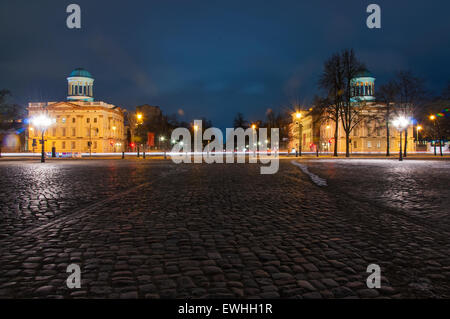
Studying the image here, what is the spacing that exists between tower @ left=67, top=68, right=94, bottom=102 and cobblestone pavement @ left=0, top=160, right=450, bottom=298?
10012cm

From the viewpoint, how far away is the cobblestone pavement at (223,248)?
322 cm

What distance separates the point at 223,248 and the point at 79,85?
10728cm

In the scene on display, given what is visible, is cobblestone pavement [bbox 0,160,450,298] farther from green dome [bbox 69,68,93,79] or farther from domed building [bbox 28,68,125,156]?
green dome [bbox 69,68,93,79]

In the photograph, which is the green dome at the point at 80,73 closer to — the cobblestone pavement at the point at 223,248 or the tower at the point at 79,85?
the tower at the point at 79,85

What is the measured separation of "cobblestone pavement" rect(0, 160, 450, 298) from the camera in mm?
3223

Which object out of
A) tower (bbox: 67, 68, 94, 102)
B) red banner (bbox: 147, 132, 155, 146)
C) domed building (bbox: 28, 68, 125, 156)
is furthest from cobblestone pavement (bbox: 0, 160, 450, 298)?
tower (bbox: 67, 68, 94, 102)

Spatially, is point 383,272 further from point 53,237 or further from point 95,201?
point 95,201

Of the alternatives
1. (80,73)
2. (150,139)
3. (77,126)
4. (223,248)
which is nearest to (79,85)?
(80,73)

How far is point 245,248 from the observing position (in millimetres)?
4504

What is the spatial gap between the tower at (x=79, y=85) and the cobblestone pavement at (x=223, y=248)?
10012cm

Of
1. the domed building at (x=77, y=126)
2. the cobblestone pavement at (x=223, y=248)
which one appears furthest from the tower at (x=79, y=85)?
the cobblestone pavement at (x=223, y=248)

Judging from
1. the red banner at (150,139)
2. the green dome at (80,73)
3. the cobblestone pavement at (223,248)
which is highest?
the green dome at (80,73)

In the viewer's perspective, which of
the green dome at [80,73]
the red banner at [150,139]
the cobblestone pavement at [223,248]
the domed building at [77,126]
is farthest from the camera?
the green dome at [80,73]

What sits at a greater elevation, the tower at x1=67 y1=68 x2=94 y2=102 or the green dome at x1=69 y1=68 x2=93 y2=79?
the green dome at x1=69 y1=68 x2=93 y2=79
